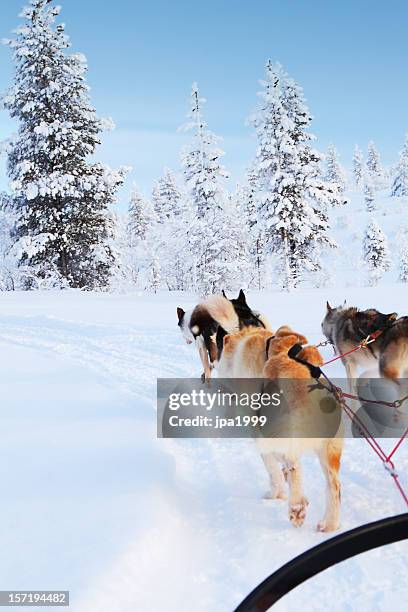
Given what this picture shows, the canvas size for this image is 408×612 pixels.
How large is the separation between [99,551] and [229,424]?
2.60 metres

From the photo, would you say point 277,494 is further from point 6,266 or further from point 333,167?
point 333,167

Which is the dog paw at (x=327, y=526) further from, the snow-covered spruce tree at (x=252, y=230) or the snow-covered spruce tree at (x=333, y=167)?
the snow-covered spruce tree at (x=333, y=167)

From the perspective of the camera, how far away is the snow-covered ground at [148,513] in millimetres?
2580

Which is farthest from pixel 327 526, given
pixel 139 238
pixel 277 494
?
pixel 139 238

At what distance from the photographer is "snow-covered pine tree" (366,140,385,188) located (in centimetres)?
8675

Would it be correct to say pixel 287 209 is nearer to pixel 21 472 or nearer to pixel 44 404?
pixel 44 404

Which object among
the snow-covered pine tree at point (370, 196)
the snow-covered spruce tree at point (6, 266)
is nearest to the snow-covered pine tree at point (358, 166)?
the snow-covered pine tree at point (370, 196)

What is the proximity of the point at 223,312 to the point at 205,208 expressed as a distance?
66.9ft

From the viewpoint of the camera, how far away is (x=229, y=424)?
5219mm

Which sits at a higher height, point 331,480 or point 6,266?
point 6,266

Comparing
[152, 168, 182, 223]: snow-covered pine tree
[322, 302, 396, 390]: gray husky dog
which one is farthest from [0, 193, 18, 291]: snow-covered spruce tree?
[322, 302, 396, 390]: gray husky dog

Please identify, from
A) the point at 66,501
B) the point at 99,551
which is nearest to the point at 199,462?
the point at 66,501

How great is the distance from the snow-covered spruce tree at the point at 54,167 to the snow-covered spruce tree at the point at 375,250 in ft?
116

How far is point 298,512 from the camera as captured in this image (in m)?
3.18
